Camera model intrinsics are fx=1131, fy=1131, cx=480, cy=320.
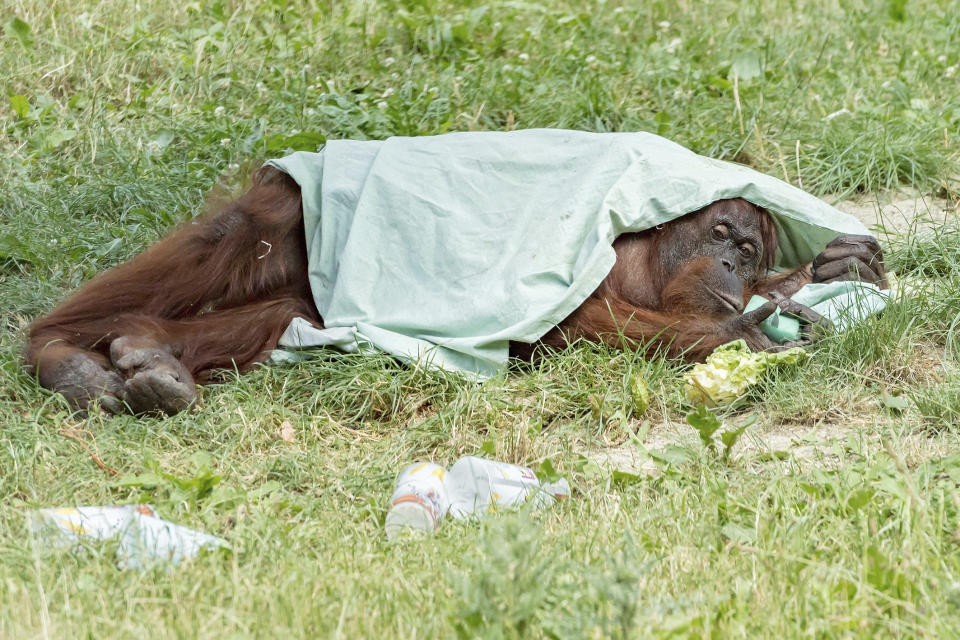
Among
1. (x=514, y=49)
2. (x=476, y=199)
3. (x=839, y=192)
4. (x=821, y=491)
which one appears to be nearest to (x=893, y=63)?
(x=839, y=192)

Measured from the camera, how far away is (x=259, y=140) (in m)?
4.10

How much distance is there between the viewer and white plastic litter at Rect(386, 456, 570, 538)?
2168 millimetres

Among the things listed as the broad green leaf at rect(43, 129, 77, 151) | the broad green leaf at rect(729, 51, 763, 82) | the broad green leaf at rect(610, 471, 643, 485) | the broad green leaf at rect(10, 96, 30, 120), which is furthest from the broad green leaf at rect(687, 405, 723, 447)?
the broad green leaf at rect(10, 96, 30, 120)

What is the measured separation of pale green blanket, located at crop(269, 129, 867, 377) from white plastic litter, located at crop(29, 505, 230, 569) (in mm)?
1033

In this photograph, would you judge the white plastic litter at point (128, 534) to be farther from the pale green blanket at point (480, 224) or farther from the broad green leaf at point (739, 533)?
the pale green blanket at point (480, 224)

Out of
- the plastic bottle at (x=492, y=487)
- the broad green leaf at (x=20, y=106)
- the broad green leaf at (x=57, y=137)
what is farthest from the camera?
the broad green leaf at (x=20, y=106)

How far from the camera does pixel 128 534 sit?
1962 millimetres

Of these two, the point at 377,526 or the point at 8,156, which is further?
the point at 8,156

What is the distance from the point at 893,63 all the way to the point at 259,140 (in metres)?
2.74

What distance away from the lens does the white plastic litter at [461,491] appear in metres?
2.17

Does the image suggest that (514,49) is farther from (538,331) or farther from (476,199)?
(538,331)

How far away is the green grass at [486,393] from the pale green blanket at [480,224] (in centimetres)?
15

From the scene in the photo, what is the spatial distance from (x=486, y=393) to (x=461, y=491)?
0.53 metres

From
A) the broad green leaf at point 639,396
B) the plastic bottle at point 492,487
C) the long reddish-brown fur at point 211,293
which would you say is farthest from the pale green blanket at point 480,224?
the plastic bottle at point 492,487
